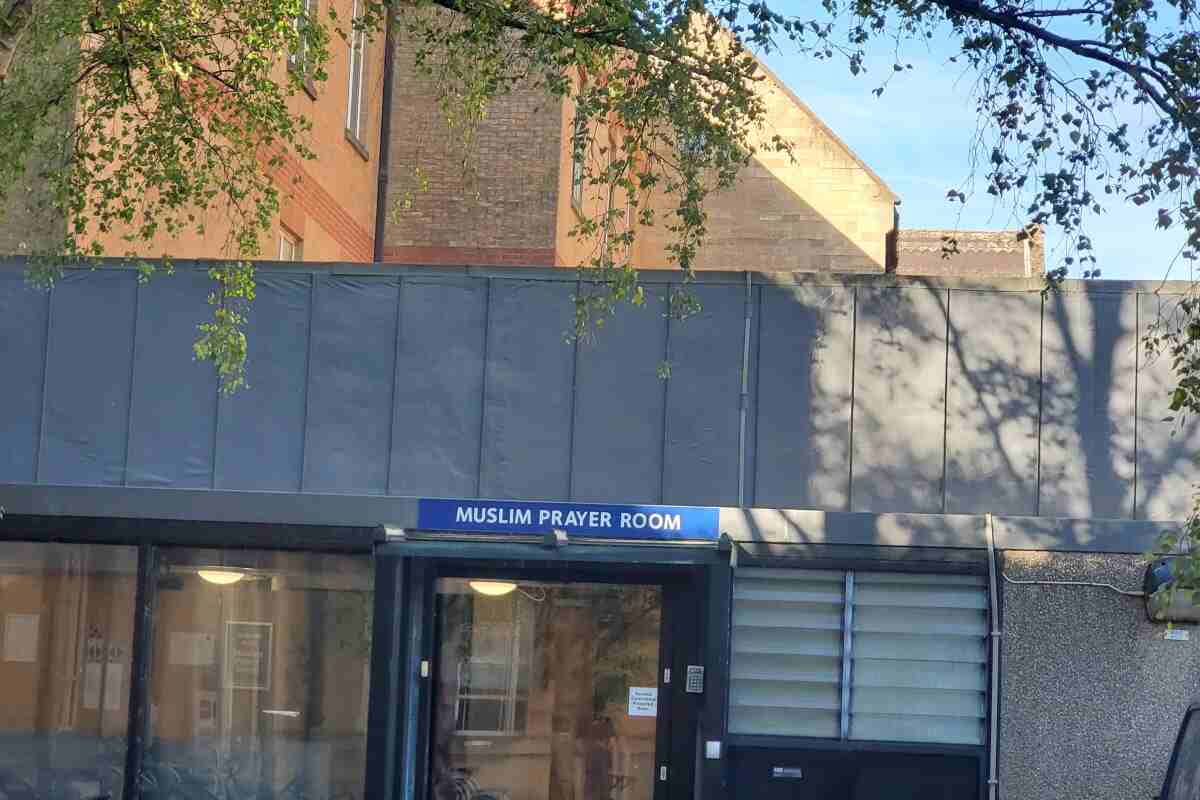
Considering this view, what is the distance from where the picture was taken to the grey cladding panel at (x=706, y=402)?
440 inches

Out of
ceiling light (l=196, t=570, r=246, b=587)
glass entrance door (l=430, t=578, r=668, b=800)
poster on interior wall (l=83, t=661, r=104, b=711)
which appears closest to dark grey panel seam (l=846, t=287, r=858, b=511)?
glass entrance door (l=430, t=578, r=668, b=800)

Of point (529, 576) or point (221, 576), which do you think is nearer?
point (529, 576)

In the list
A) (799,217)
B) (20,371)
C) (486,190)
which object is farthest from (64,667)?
(799,217)

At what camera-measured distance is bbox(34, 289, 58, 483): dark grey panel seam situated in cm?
1164

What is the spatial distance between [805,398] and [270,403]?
3.73 meters

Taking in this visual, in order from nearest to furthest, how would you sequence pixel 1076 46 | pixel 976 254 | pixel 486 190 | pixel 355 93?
pixel 1076 46 → pixel 355 93 → pixel 486 190 → pixel 976 254

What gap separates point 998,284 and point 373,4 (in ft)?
15.1

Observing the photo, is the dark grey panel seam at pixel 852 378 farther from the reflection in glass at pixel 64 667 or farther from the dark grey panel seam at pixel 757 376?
the reflection in glass at pixel 64 667

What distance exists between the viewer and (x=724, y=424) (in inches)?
441

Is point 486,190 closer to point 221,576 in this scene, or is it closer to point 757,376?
point 221,576

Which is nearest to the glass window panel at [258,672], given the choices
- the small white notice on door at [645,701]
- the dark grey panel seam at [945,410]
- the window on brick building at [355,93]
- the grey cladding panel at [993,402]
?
the small white notice on door at [645,701]

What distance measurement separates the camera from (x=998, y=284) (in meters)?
11.1

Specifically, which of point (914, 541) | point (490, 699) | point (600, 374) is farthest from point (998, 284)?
point (490, 699)

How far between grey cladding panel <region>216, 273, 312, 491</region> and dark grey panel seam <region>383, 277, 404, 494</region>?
2.02 ft
